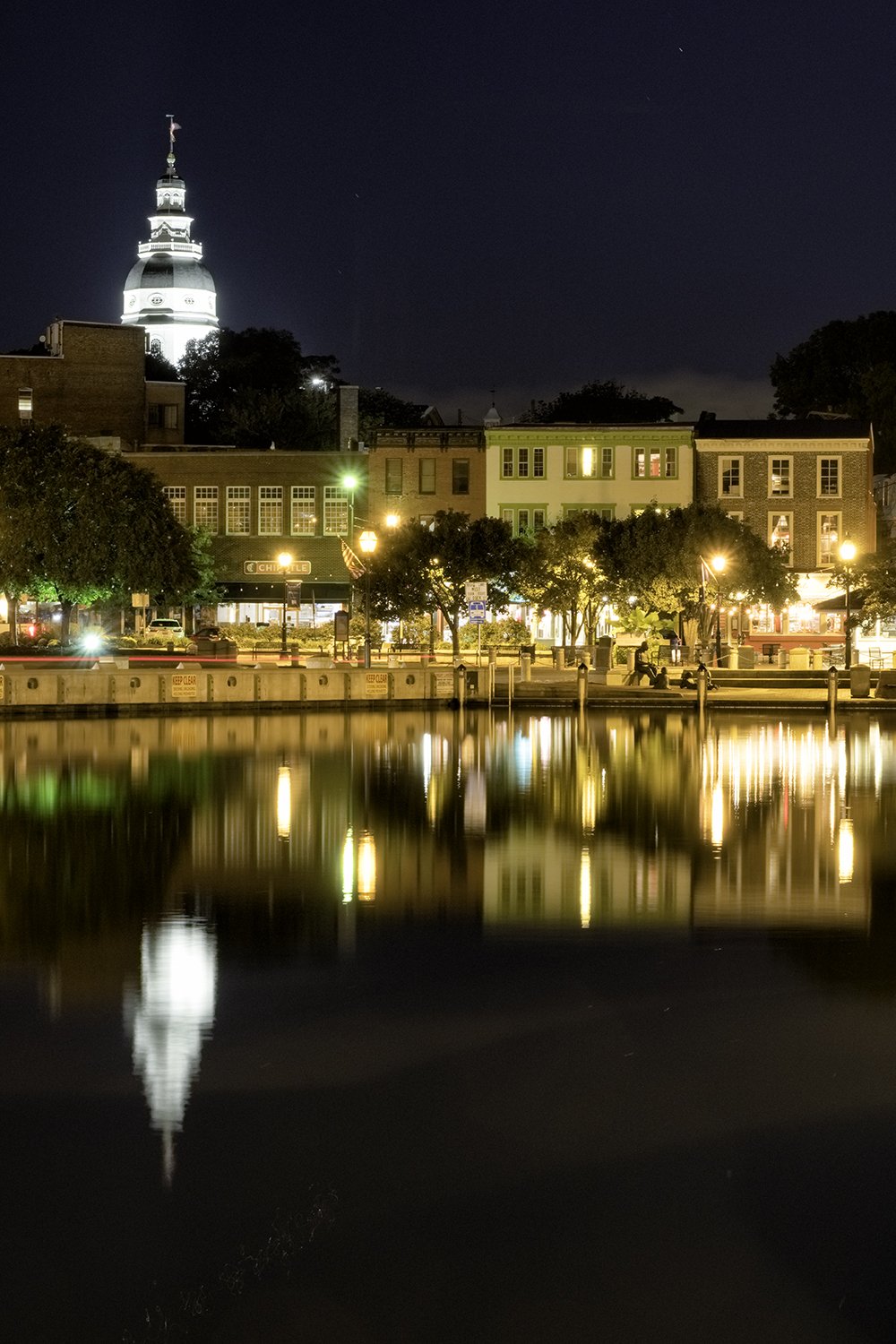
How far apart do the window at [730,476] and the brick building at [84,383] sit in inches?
1443

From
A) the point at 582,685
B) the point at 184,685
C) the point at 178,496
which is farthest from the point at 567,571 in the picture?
the point at 178,496

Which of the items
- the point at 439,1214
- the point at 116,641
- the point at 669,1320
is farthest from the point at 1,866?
the point at 116,641

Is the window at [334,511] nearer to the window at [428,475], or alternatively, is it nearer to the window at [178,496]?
the window at [428,475]

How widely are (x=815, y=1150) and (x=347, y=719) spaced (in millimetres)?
37456

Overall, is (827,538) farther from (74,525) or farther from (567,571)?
(74,525)

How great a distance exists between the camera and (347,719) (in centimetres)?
4834

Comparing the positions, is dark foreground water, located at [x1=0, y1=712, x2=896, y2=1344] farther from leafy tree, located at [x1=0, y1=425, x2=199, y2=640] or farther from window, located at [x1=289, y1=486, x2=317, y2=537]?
window, located at [x1=289, y1=486, x2=317, y2=537]

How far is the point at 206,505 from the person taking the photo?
92188 millimetres

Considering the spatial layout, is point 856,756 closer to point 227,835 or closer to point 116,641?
point 227,835

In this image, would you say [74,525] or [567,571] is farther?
[567,571]

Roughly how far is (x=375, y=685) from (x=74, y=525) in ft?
62.5

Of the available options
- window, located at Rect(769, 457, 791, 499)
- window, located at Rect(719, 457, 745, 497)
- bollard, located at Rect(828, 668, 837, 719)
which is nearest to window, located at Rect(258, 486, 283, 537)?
window, located at Rect(719, 457, 745, 497)

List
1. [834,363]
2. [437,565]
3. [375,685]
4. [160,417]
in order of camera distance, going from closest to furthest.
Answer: [375,685] → [437,565] → [160,417] → [834,363]

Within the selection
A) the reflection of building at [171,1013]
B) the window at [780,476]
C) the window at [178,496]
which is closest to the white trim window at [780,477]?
the window at [780,476]
